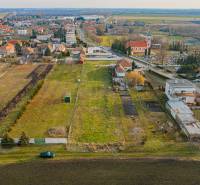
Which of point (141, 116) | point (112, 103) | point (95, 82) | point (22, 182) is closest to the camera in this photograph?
point (22, 182)

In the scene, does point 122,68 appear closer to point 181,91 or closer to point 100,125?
point 181,91

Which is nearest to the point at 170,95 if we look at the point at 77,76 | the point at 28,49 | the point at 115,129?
the point at 115,129

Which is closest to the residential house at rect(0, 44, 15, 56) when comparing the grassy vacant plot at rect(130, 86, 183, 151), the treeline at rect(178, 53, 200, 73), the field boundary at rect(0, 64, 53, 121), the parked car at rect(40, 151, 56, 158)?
the field boundary at rect(0, 64, 53, 121)

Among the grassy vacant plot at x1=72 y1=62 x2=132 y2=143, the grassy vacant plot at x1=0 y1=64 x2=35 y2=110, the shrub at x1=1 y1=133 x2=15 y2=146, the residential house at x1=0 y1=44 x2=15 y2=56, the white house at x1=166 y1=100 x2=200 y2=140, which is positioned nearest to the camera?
the shrub at x1=1 y1=133 x2=15 y2=146

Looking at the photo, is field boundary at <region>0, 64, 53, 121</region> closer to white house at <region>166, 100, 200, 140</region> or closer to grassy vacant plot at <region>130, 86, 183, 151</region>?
grassy vacant plot at <region>130, 86, 183, 151</region>

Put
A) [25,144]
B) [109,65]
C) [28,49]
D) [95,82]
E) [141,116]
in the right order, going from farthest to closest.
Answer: [28,49] → [109,65] → [95,82] → [141,116] → [25,144]

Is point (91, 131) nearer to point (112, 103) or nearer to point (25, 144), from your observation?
point (25, 144)

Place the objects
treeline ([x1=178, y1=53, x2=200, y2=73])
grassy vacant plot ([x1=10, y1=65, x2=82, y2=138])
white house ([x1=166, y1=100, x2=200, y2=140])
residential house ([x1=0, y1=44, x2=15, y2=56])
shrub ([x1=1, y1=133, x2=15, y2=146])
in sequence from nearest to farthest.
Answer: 1. shrub ([x1=1, y1=133, x2=15, y2=146])
2. white house ([x1=166, y1=100, x2=200, y2=140])
3. grassy vacant plot ([x1=10, y1=65, x2=82, y2=138])
4. treeline ([x1=178, y1=53, x2=200, y2=73])
5. residential house ([x1=0, y1=44, x2=15, y2=56])
